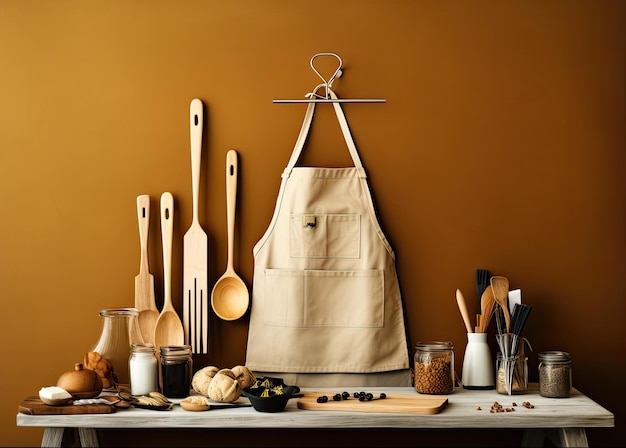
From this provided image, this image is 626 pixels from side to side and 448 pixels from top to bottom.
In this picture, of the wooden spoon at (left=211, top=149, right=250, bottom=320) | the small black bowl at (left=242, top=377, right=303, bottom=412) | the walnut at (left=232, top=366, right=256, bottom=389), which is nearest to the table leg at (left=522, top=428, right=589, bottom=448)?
the small black bowl at (left=242, top=377, right=303, bottom=412)

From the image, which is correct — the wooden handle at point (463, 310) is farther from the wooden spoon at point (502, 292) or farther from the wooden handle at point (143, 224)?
the wooden handle at point (143, 224)

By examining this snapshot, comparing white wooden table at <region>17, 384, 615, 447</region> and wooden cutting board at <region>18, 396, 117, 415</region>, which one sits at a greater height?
wooden cutting board at <region>18, 396, 117, 415</region>

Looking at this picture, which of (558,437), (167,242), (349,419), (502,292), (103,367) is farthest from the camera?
(167,242)

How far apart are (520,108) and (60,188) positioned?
1.59 m

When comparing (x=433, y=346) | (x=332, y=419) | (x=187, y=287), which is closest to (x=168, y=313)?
(x=187, y=287)

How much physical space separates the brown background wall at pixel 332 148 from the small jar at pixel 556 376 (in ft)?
0.80

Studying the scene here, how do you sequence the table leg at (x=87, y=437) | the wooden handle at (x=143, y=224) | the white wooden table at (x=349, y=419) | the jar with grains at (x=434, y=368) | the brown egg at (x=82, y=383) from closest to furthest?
the white wooden table at (x=349, y=419) < the brown egg at (x=82, y=383) < the jar with grains at (x=434, y=368) < the table leg at (x=87, y=437) < the wooden handle at (x=143, y=224)

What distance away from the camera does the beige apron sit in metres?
2.29

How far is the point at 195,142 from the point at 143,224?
0.32 metres

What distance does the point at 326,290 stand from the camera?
2316 mm

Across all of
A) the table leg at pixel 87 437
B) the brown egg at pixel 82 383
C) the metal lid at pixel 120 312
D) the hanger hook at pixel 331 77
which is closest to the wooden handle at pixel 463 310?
the hanger hook at pixel 331 77

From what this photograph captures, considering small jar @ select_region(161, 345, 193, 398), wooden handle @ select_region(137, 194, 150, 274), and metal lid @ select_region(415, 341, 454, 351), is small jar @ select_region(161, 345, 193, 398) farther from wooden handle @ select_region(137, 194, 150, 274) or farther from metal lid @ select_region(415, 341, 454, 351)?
metal lid @ select_region(415, 341, 454, 351)

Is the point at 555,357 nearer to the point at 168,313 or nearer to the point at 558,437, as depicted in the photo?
the point at 558,437

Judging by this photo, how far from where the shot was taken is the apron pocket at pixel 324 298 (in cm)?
230
